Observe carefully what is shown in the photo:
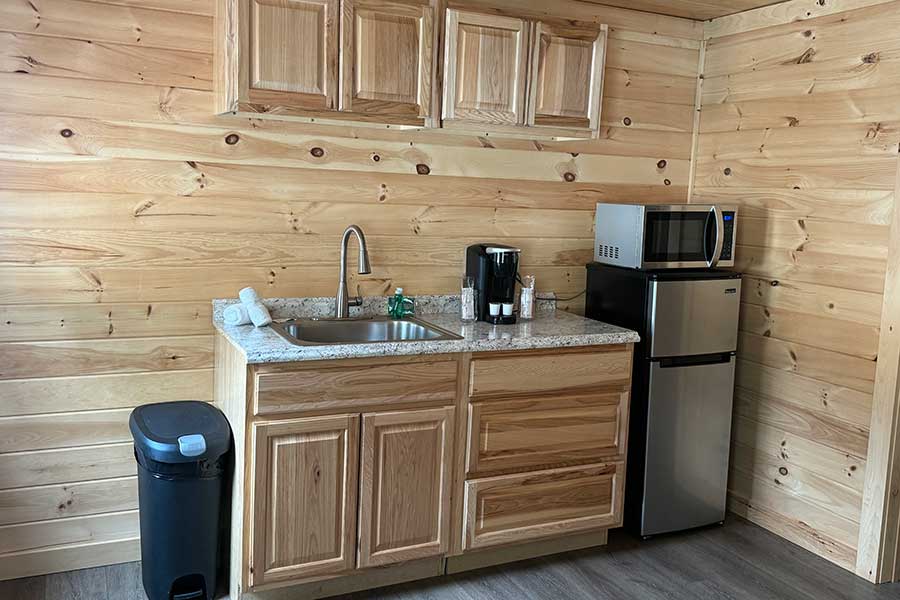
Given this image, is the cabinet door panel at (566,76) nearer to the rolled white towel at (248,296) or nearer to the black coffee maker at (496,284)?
the black coffee maker at (496,284)

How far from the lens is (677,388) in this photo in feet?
11.0

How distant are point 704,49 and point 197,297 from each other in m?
2.49

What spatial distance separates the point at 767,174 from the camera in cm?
354

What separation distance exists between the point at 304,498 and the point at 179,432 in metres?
0.45

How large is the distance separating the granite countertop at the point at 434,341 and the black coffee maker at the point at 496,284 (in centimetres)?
6

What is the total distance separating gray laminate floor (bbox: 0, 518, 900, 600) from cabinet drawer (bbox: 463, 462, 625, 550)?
5.3 inches

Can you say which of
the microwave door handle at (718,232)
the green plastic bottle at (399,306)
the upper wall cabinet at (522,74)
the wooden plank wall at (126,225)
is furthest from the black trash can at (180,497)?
the microwave door handle at (718,232)

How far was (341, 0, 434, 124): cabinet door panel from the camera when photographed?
2.79m

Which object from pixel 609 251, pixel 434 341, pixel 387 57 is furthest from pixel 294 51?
pixel 609 251

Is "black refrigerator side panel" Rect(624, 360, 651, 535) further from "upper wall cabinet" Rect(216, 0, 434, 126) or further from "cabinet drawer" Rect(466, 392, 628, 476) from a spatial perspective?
"upper wall cabinet" Rect(216, 0, 434, 126)

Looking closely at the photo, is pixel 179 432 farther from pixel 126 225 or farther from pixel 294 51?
pixel 294 51

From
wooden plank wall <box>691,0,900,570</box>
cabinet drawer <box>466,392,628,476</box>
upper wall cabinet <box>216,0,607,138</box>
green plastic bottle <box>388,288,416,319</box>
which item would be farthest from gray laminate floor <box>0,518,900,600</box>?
upper wall cabinet <box>216,0,607,138</box>

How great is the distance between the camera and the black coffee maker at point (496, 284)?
3.25m

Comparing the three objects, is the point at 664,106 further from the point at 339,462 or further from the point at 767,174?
the point at 339,462
